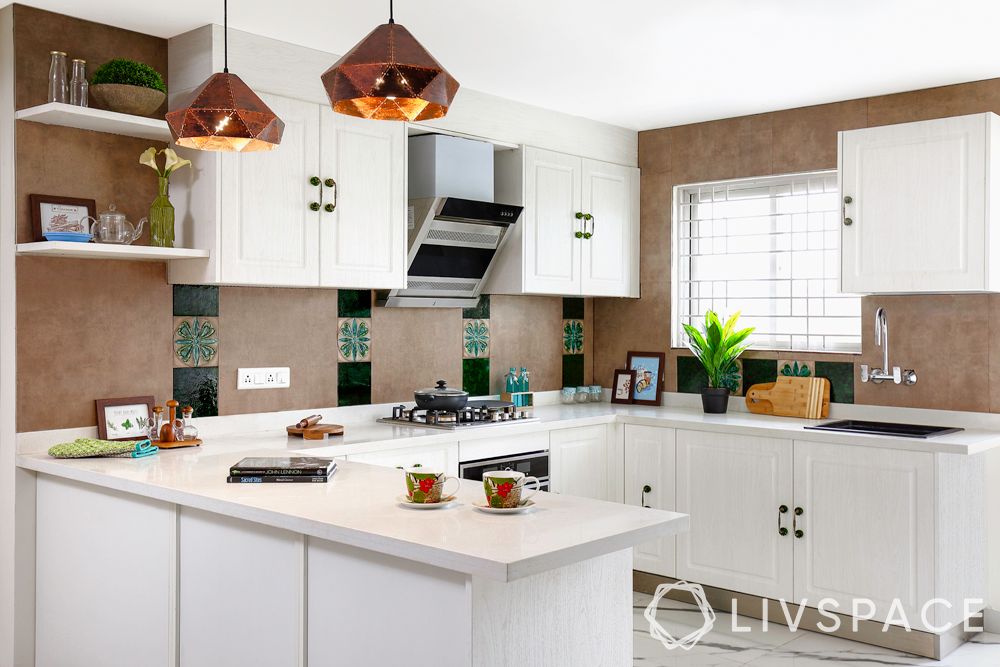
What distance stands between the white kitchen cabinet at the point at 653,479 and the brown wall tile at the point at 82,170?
2488 mm

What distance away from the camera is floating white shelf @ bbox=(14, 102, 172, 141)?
3.08 m

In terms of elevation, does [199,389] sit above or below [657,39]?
below

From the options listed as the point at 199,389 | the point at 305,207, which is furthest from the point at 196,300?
the point at 305,207

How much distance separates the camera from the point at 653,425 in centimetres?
458

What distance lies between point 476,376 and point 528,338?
0.46m

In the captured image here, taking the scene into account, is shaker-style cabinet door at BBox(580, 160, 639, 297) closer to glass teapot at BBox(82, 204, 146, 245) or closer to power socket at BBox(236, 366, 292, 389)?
power socket at BBox(236, 366, 292, 389)

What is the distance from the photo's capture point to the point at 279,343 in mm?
4027

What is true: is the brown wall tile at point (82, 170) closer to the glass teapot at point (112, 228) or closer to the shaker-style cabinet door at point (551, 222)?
the glass teapot at point (112, 228)

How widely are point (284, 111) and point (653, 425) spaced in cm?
228

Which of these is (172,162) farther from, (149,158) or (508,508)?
(508,508)

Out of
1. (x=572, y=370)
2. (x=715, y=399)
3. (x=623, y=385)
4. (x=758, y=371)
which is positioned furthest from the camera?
(x=572, y=370)

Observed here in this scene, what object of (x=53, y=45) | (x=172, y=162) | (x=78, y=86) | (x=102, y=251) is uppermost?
(x=53, y=45)

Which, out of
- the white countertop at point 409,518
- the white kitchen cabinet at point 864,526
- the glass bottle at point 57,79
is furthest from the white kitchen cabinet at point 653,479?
the glass bottle at point 57,79

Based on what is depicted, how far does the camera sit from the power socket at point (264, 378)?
152 inches
